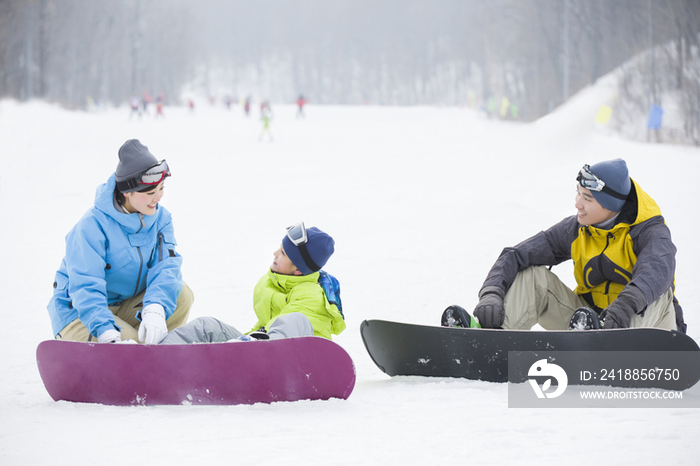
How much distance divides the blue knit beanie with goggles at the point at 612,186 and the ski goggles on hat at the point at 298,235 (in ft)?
4.72

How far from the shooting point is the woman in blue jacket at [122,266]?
2670 millimetres

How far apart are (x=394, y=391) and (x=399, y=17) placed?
8916 centimetres

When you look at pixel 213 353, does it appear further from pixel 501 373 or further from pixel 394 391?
pixel 501 373

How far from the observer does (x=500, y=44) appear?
166 feet

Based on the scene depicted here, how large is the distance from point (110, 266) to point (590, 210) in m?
2.40

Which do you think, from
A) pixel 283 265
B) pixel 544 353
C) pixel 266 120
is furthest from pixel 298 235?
pixel 266 120

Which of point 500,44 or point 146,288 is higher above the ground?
point 500,44

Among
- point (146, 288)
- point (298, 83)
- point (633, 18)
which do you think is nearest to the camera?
point (146, 288)

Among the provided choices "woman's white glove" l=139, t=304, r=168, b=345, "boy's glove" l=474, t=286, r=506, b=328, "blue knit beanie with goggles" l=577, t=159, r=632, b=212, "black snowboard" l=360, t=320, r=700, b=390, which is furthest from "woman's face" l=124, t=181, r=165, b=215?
"blue knit beanie with goggles" l=577, t=159, r=632, b=212

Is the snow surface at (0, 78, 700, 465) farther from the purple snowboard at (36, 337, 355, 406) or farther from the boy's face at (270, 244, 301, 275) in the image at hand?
the boy's face at (270, 244, 301, 275)

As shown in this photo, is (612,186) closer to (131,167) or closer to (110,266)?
(131,167)

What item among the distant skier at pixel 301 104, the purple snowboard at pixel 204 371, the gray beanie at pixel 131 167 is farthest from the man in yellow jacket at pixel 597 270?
the distant skier at pixel 301 104

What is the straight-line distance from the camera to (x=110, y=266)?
2.86 m

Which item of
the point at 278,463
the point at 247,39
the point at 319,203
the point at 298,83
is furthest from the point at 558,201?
the point at 247,39
